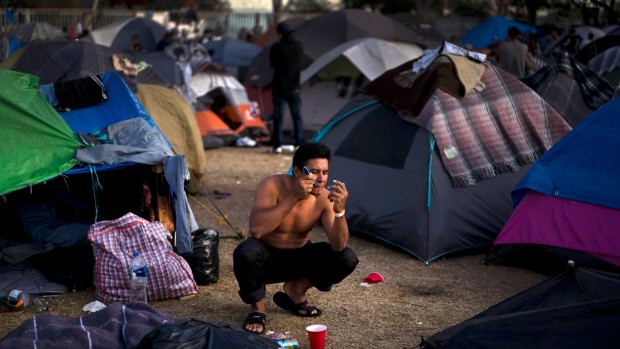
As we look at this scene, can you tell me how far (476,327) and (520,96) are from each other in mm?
4181

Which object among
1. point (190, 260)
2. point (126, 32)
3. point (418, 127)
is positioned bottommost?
point (126, 32)

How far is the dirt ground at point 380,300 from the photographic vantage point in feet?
17.5

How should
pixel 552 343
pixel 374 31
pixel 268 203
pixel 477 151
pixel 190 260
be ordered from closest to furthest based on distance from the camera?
1. pixel 552 343
2. pixel 268 203
3. pixel 190 260
4. pixel 477 151
5. pixel 374 31

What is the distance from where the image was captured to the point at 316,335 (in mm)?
4723

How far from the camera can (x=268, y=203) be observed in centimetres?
521

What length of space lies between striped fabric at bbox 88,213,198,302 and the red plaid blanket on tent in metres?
2.61

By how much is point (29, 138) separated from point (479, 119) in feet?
12.8

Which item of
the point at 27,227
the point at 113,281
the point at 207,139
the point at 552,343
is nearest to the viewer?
the point at 552,343

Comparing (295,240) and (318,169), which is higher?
(318,169)

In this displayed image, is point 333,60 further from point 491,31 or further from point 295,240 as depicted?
point 491,31

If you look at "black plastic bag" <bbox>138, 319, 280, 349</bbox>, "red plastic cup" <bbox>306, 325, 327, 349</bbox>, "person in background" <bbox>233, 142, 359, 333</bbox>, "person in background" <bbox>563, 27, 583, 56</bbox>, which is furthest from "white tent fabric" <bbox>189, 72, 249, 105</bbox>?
"black plastic bag" <bbox>138, 319, 280, 349</bbox>

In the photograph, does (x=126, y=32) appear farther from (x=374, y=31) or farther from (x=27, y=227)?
(x=27, y=227)

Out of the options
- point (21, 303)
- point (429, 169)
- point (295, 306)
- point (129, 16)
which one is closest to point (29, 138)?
point (21, 303)

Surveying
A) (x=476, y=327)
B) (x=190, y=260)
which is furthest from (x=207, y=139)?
(x=476, y=327)
